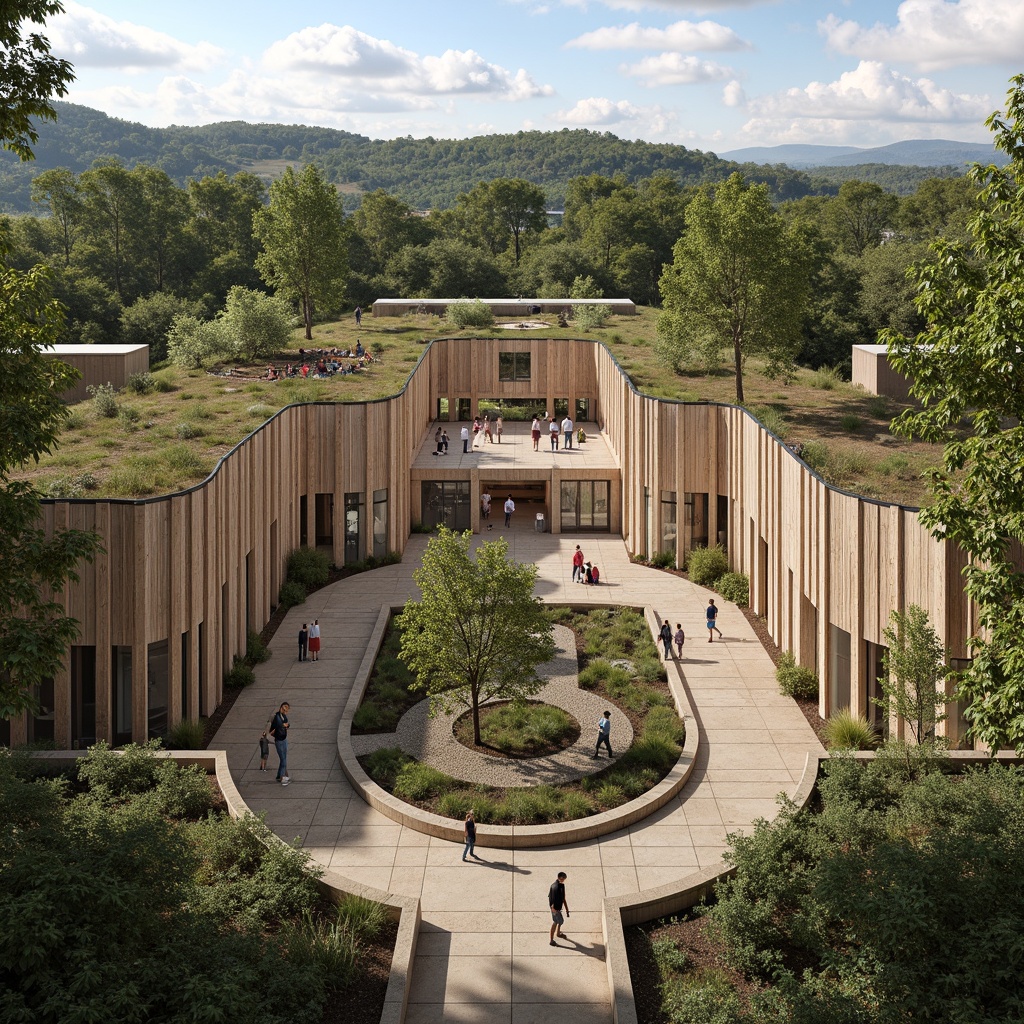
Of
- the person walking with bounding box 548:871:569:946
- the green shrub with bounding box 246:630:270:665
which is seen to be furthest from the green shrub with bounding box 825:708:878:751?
the green shrub with bounding box 246:630:270:665

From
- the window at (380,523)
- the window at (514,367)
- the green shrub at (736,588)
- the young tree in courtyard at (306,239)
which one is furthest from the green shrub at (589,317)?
the green shrub at (736,588)

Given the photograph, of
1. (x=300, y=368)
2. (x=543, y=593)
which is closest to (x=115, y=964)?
(x=543, y=593)

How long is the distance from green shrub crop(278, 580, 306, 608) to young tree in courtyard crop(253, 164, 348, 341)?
23.6 meters

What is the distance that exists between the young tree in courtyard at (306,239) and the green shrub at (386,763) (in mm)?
34171

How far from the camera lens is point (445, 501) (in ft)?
128

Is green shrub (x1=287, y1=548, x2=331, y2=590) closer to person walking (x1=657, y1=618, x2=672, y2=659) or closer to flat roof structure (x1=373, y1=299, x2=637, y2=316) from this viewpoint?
person walking (x1=657, y1=618, x2=672, y2=659)

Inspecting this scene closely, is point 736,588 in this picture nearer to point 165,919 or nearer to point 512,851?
point 512,851

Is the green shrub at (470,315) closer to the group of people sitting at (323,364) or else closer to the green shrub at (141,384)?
the group of people sitting at (323,364)

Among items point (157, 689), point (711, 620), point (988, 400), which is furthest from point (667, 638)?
point (988, 400)

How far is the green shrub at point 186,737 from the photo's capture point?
19.5 m

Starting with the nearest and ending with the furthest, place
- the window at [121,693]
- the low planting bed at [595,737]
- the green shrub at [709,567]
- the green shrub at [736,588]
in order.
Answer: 1. the low planting bed at [595,737]
2. the window at [121,693]
3. the green shrub at [736,588]
4. the green shrub at [709,567]

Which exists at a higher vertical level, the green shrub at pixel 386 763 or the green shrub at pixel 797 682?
the green shrub at pixel 797 682

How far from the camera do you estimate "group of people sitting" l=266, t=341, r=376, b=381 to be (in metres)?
40.2

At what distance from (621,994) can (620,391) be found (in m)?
28.2
